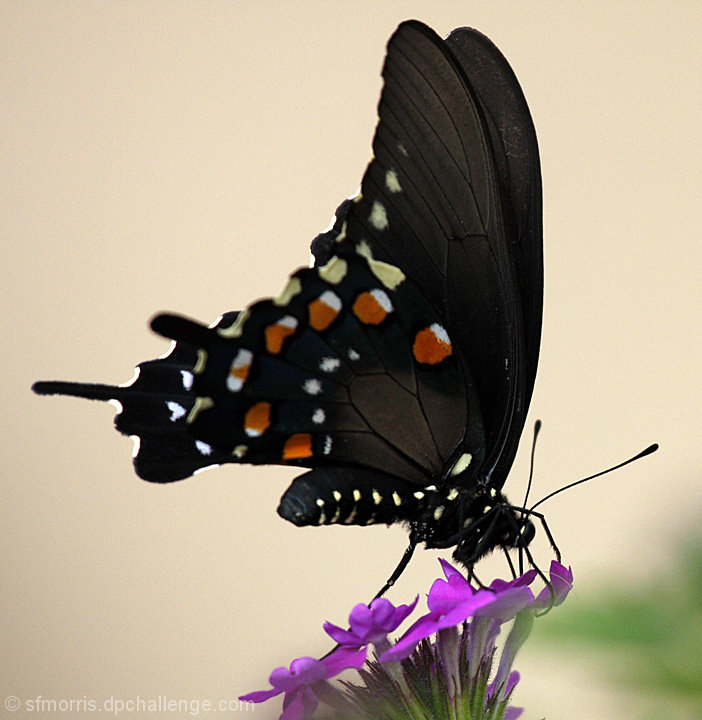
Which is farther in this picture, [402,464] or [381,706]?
[402,464]

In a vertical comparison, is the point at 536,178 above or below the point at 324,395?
above

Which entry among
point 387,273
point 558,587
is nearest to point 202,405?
point 387,273

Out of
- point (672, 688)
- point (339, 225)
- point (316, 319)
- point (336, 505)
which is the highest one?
point (339, 225)

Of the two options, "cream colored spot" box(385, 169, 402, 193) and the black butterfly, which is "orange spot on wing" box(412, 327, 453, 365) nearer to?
the black butterfly

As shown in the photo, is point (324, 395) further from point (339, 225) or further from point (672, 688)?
point (672, 688)

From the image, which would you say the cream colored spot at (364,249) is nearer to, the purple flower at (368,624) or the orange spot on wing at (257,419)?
the orange spot on wing at (257,419)

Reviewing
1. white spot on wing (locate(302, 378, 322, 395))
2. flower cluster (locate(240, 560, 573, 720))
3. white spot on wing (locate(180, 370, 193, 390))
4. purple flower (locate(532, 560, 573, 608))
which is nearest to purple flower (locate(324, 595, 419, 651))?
flower cluster (locate(240, 560, 573, 720))

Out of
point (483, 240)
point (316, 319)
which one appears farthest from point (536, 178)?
point (316, 319)

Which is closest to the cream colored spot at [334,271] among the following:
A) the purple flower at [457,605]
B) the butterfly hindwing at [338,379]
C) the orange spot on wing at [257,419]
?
the butterfly hindwing at [338,379]
